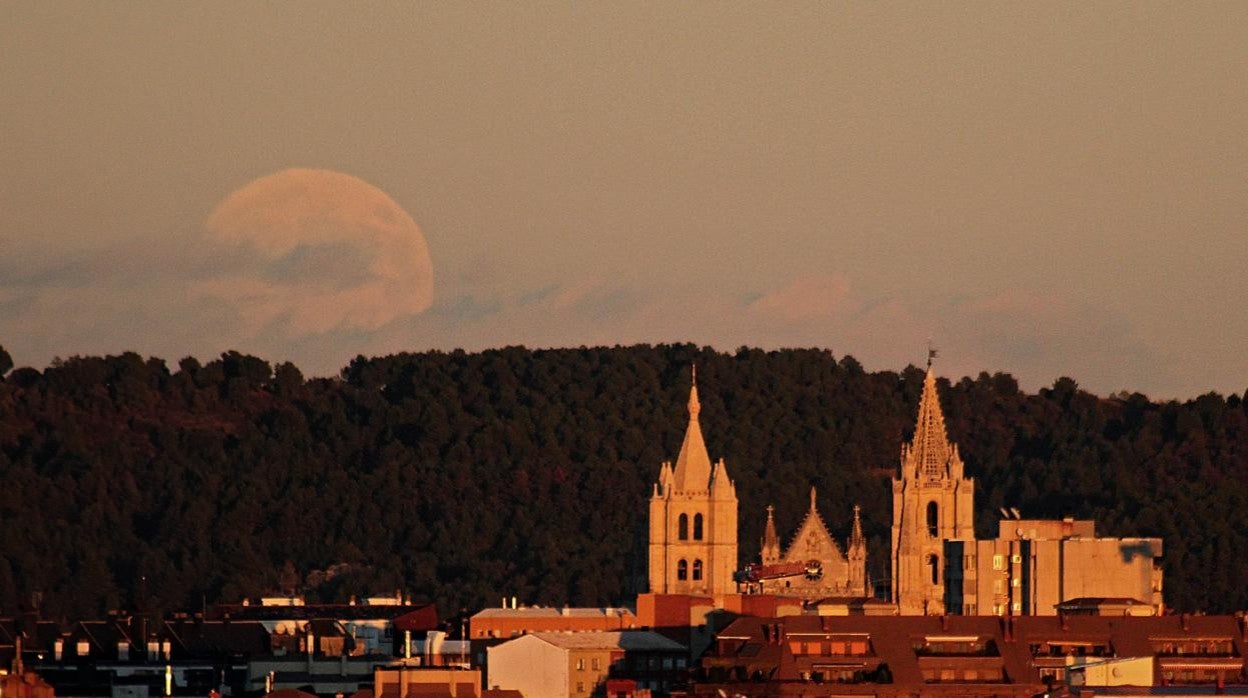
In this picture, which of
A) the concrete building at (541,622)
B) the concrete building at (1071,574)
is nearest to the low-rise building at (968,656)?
the concrete building at (541,622)

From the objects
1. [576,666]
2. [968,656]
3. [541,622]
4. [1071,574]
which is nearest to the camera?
[968,656]

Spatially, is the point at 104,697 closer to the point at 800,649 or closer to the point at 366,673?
the point at 366,673

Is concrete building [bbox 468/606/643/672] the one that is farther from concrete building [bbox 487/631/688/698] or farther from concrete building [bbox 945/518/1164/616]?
concrete building [bbox 945/518/1164/616]

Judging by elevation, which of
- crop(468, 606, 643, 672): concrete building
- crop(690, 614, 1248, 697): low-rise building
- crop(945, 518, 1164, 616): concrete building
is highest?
crop(945, 518, 1164, 616): concrete building

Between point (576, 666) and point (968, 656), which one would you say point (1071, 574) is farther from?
point (968, 656)

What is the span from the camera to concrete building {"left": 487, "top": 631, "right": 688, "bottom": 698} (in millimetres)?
137750

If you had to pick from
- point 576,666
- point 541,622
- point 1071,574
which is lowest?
point 576,666

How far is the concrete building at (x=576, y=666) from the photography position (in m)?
138

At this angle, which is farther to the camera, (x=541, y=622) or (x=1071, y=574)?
(x=1071, y=574)

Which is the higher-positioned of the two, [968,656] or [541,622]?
[541,622]

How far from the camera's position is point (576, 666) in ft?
455

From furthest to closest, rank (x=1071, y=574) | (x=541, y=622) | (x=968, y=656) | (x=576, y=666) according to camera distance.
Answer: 1. (x=1071, y=574)
2. (x=541, y=622)
3. (x=576, y=666)
4. (x=968, y=656)

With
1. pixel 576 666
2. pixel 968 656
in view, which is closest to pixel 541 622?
pixel 576 666

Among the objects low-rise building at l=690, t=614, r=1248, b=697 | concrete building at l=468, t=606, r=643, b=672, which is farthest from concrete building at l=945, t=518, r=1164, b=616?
low-rise building at l=690, t=614, r=1248, b=697
